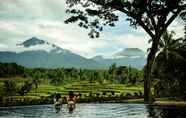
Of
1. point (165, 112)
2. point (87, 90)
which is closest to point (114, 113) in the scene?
point (165, 112)

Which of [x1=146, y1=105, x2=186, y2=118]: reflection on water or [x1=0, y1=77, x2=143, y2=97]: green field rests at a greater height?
[x1=0, y1=77, x2=143, y2=97]: green field

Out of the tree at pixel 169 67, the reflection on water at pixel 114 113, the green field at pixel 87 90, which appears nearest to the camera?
the reflection on water at pixel 114 113

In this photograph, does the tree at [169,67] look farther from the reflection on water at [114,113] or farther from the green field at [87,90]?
the reflection on water at [114,113]

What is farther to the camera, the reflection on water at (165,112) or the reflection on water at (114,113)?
the reflection on water at (114,113)

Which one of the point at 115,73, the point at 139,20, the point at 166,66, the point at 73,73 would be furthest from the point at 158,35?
the point at 73,73

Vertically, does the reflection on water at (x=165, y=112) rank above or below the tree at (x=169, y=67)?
below

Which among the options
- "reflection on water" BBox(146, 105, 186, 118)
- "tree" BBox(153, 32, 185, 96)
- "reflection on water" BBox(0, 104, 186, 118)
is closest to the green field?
"tree" BBox(153, 32, 185, 96)

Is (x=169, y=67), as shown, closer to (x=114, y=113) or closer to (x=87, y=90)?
(x=114, y=113)

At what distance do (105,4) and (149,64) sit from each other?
656 cm

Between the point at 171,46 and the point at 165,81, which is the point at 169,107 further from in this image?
the point at 171,46

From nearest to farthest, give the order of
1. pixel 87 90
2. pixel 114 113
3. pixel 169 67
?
pixel 114 113, pixel 169 67, pixel 87 90

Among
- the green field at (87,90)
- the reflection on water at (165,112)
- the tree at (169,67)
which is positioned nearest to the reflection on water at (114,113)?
the reflection on water at (165,112)

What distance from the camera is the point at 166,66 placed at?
3024 inches

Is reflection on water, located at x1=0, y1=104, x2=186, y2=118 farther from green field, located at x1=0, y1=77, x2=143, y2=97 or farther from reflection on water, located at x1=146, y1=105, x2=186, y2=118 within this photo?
green field, located at x1=0, y1=77, x2=143, y2=97
